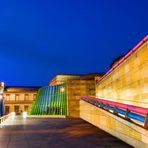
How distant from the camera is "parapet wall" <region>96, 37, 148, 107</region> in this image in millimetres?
17328

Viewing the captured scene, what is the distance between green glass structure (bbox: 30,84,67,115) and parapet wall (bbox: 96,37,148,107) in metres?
16.2

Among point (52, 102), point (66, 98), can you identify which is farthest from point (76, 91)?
point (52, 102)

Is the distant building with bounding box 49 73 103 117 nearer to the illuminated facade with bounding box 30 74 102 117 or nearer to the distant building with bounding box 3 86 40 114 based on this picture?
the illuminated facade with bounding box 30 74 102 117

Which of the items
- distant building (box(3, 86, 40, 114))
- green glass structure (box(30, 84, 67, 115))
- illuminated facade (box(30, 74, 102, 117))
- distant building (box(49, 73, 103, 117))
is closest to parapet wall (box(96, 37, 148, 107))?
distant building (box(49, 73, 103, 117))

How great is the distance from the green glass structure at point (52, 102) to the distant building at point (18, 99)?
162ft

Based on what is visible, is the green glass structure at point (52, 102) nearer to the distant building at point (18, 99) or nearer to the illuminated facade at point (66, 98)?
the illuminated facade at point (66, 98)

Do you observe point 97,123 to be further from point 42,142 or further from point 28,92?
point 28,92

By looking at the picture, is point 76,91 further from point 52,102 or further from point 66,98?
point 52,102

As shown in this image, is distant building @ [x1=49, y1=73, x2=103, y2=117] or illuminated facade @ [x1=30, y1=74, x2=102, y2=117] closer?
distant building @ [x1=49, y1=73, x2=103, y2=117]

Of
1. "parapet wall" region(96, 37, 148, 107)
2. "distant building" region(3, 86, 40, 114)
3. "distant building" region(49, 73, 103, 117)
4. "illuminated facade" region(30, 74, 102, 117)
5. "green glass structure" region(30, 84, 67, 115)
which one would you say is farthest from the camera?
"distant building" region(3, 86, 40, 114)

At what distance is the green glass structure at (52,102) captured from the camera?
42.7 m

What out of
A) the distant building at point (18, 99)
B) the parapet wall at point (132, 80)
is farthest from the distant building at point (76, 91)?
the distant building at point (18, 99)

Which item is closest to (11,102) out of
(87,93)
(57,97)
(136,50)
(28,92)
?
(28,92)

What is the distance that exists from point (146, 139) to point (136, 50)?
370 inches
